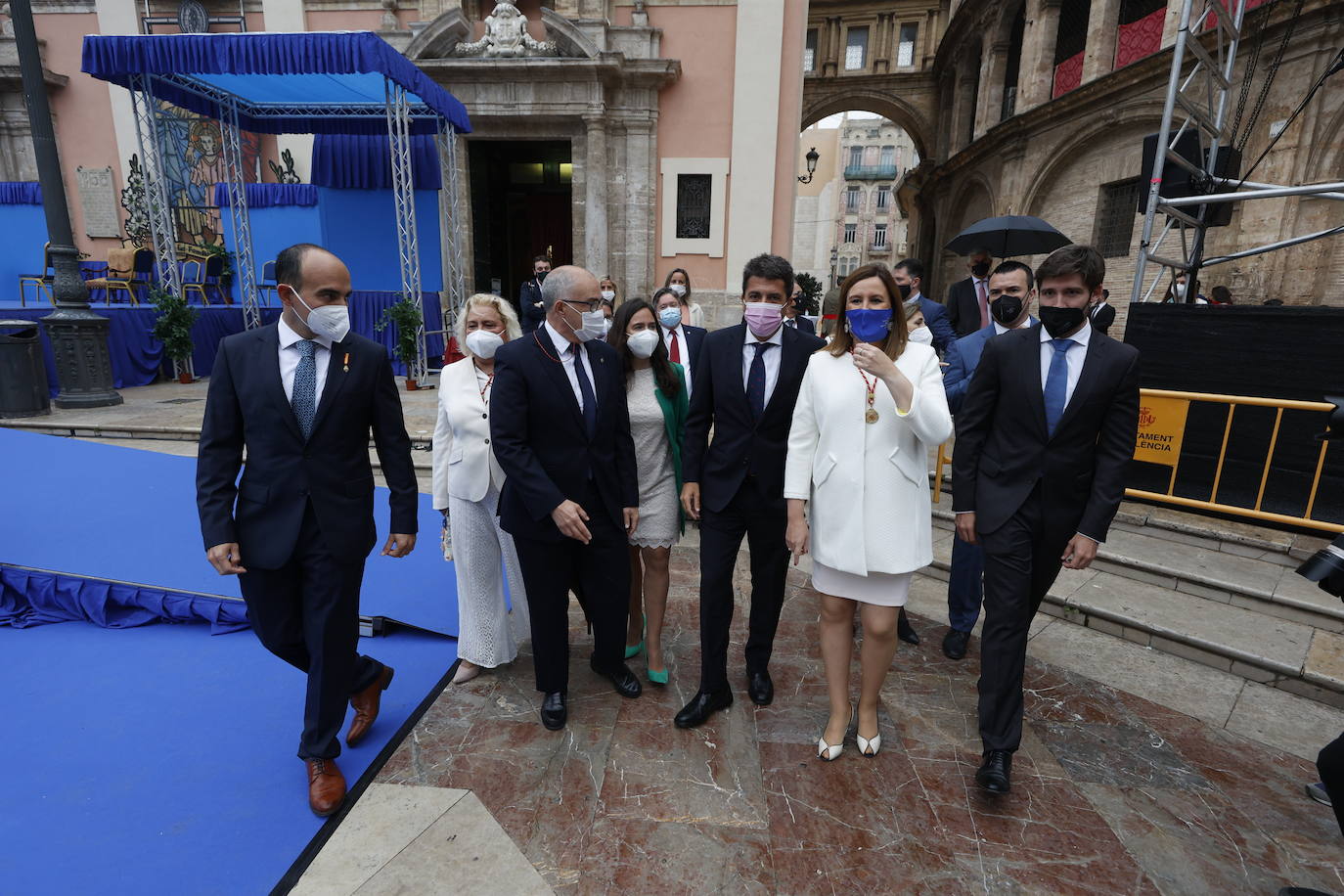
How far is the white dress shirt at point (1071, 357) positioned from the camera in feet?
8.07

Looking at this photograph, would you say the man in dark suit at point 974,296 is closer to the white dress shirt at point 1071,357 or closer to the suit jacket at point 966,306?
the suit jacket at point 966,306

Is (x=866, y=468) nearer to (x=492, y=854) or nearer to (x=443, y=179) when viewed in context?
(x=492, y=854)

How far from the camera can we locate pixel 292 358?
2346 mm

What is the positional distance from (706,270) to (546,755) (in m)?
11.3

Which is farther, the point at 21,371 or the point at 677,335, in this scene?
the point at 21,371

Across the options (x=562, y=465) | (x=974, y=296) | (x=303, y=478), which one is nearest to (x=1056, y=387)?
(x=562, y=465)

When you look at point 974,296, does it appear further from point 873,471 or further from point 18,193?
point 18,193

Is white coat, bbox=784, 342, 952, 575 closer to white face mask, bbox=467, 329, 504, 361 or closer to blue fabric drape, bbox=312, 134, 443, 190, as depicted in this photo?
white face mask, bbox=467, 329, 504, 361

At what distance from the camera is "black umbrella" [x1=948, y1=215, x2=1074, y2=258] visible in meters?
5.64

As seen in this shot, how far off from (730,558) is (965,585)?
1.47 metres

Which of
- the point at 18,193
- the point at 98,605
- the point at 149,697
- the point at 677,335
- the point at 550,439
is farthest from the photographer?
the point at 18,193

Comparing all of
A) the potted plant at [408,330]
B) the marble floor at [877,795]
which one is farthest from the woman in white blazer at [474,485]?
the potted plant at [408,330]

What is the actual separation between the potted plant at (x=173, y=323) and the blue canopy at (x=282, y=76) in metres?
2.86

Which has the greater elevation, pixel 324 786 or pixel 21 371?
pixel 21 371
